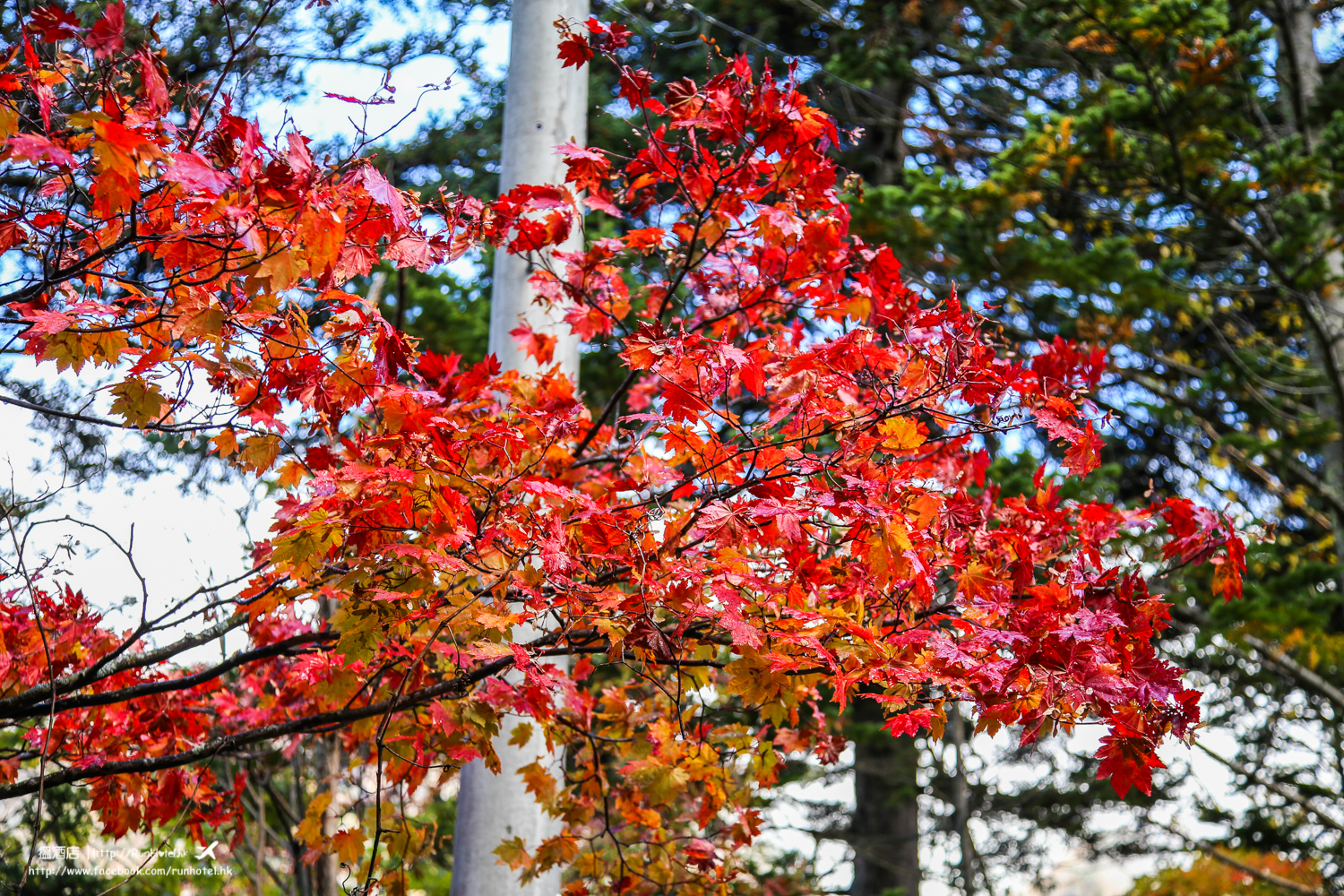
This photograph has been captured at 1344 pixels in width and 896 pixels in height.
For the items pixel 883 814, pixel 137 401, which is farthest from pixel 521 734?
pixel 883 814

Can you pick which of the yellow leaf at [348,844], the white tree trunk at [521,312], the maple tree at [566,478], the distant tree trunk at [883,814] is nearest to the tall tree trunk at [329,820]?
the white tree trunk at [521,312]

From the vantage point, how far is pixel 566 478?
261 centimetres

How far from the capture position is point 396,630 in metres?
Answer: 1.92

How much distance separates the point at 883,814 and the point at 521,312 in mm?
6430

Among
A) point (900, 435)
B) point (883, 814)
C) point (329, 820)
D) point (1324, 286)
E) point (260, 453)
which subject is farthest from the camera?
point (883, 814)

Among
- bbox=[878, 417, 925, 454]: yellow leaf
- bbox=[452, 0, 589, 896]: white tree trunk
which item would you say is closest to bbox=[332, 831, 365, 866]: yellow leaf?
bbox=[452, 0, 589, 896]: white tree trunk

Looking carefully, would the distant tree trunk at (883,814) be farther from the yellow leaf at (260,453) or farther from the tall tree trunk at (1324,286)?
the yellow leaf at (260,453)

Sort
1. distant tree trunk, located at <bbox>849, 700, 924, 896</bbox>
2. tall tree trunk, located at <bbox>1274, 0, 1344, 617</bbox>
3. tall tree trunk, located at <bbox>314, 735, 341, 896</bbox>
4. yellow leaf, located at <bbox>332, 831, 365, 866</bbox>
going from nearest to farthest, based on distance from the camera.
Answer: yellow leaf, located at <bbox>332, 831, 365, 866</bbox> < tall tree trunk, located at <bbox>314, 735, 341, 896</bbox> < tall tree trunk, located at <bbox>1274, 0, 1344, 617</bbox> < distant tree trunk, located at <bbox>849, 700, 924, 896</bbox>

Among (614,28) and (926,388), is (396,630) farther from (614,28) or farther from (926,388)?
(614,28)

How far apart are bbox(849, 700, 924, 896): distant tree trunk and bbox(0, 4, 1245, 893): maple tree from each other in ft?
16.8

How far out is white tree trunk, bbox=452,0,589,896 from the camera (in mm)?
2912

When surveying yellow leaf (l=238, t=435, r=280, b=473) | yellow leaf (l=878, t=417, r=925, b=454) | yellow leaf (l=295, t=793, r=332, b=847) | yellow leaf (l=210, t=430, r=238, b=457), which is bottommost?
yellow leaf (l=295, t=793, r=332, b=847)

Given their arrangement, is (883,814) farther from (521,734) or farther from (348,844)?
(348,844)

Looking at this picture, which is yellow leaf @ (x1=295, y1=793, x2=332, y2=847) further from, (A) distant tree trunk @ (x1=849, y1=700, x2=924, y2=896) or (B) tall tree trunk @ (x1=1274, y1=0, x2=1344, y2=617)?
(B) tall tree trunk @ (x1=1274, y1=0, x2=1344, y2=617)
